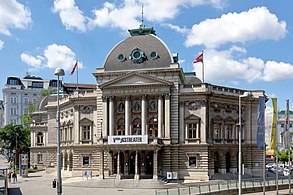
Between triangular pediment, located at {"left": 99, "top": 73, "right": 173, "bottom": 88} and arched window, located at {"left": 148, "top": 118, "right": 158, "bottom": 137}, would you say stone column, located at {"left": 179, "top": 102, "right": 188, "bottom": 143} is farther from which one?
triangular pediment, located at {"left": 99, "top": 73, "right": 173, "bottom": 88}

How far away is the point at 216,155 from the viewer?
7206 centimetres

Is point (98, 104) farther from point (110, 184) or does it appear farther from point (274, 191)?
point (274, 191)

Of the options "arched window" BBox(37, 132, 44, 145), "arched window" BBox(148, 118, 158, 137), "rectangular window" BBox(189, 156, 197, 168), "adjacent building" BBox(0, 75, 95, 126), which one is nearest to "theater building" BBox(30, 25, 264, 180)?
"arched window" BBox(148, 118, 158, 137)

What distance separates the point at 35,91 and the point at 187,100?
337 ft

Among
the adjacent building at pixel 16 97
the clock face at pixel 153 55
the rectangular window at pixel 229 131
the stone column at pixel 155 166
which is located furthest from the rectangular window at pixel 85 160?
the adjacent building at pixel 16 97

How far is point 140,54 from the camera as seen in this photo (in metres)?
71.5

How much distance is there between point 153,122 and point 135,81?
7.24m

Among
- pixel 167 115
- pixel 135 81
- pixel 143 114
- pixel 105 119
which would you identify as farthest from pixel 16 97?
pixel 167 115

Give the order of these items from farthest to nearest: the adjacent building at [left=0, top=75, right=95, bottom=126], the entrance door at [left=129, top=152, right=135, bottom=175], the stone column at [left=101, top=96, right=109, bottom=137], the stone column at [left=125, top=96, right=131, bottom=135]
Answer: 1. the adjacent building at [left=0, top=75, right=95, bottom=126]
2. the stone column at [left=101, top=96, right=109, bottom=137]
3. the entrance door at [left=129, top=152, right=135, bottom=175]
4. the stone column at [left=125, top=96, right=131, bottom=135]

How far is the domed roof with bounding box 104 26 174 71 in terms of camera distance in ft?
233

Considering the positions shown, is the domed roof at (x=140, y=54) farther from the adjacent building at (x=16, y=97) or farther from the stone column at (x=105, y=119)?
the adjacent building at (x=16, y=97)

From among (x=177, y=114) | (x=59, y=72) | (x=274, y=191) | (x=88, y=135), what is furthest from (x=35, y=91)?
(x=59, y=72)

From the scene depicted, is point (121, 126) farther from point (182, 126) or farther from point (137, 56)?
point (137, 56)

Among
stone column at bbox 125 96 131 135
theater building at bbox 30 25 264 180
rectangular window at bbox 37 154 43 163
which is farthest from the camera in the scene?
rectangular window at bbox 37 154 43 163
